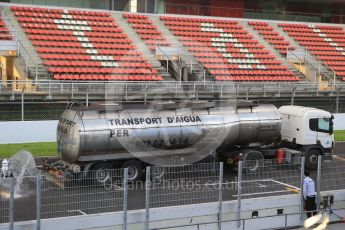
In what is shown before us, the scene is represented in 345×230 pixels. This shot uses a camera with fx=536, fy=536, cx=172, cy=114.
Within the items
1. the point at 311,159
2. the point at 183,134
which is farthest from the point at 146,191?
the point at 311,159

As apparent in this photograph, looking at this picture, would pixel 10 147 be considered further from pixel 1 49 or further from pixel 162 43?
pixel 162 43

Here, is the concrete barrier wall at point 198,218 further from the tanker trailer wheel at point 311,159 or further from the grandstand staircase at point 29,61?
the grandstand staircase at point 29,61

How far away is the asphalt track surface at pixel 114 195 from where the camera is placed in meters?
12.2

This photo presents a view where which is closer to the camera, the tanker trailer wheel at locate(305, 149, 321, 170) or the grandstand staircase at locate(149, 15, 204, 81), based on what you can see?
the tanker trailer wheel at locate(305, 149, 321, 170)

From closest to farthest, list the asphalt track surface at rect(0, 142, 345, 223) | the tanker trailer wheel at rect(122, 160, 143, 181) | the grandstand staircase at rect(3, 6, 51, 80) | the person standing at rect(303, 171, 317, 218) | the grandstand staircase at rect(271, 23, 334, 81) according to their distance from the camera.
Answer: the asphalt track surface at rect(0, 142, 345, 223) → the person standing at rect(303, 171, 317, 218) → the tanker trailer wheel at rect(122, 160, 143, 181) → the grandstand staircase at rect(3, 6, 51, 80) → the grandstand staircase at rect(271, 23, 334, 81)

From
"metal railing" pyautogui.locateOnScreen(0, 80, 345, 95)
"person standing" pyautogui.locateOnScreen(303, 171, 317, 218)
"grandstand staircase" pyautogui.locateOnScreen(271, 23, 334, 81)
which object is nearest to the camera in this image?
"person standing" pyautogui.locateOnScreen(303, 171, 317, 218)

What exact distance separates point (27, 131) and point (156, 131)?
8645 millimetres

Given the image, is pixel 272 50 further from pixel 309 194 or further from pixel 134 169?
pixel 309 194

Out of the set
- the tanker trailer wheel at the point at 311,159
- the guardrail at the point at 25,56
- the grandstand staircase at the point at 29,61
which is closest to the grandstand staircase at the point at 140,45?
the grandstand staircase at the point at 29,61

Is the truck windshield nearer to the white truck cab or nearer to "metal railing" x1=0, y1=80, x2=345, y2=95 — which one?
the white truck cab

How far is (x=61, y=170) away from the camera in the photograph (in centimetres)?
1673

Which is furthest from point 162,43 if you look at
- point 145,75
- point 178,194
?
point 178,194

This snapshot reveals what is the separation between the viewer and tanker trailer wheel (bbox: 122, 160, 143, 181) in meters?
17.6

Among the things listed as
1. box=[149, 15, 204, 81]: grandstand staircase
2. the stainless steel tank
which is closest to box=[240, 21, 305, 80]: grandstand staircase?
box=[149, 15, 204, 81]: grandstand staircase
